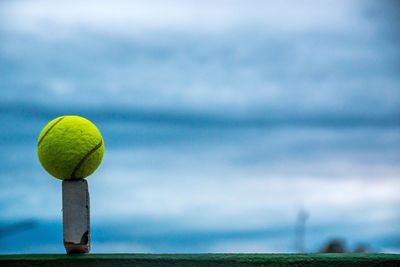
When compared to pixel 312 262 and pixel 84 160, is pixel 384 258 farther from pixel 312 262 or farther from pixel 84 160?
pixel 84 160

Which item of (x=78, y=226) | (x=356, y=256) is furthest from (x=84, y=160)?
(x=356, y=256)

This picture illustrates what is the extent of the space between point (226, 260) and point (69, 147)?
139 centimetres

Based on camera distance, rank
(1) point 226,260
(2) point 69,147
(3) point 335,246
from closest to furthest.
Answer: (1) point 226,260 → (2) point 69,147 → (3) point 335,246

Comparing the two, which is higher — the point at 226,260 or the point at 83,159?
the point at 83,159

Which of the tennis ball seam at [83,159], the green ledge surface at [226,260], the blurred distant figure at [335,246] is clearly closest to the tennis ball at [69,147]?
the tennis ball seam at [83,159]

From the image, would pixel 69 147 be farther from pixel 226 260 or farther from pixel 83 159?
pixel 226 260

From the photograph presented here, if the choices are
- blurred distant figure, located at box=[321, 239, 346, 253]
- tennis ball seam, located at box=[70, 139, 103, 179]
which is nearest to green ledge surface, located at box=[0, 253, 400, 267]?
tennis ball seam, located at box=[70, 139, 103, 179]

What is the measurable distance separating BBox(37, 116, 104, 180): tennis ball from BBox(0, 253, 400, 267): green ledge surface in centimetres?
64

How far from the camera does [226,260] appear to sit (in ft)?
13.7

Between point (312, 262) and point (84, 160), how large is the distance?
180 cm

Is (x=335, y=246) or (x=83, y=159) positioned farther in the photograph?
(x=335, y=246)

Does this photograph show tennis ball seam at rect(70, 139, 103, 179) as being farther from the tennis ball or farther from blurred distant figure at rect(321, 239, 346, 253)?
blurred distant figure at rect(321, 239, 346, 253)

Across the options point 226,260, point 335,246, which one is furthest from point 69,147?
point 335,246

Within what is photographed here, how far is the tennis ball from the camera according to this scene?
4.31 m
